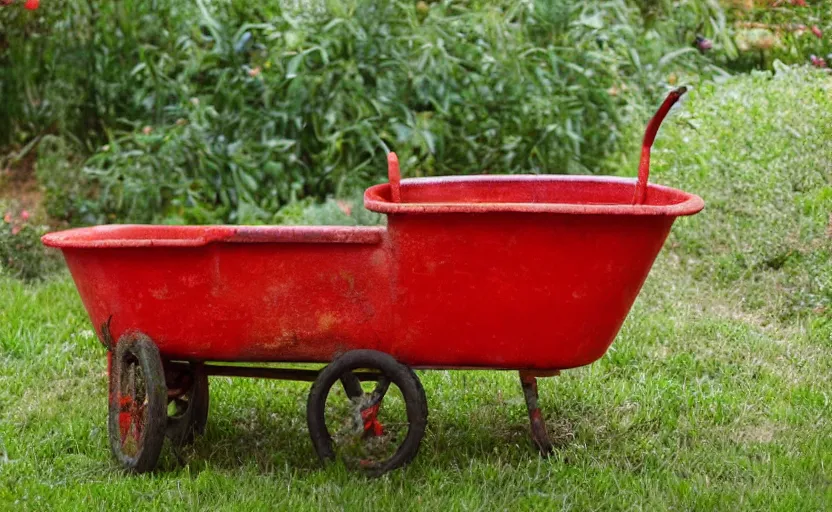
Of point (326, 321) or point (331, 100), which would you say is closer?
point (326, 321)

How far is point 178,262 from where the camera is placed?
9.50ft

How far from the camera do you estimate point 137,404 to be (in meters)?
3.08

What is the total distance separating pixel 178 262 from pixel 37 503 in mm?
714

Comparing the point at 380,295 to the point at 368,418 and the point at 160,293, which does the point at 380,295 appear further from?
the point at 160,293

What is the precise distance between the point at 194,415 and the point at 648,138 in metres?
1.58

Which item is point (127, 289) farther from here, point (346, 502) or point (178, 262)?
point (346, 502)

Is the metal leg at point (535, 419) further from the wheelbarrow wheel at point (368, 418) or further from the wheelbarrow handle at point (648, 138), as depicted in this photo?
the wheelbarrow handle at point (648, 138)

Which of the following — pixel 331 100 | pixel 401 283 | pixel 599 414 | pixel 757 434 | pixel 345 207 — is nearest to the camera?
pixel 401 283

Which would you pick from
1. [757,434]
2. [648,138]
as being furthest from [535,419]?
[648,138]

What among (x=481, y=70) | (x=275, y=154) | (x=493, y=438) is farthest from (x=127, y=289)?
(x=481, y=70)

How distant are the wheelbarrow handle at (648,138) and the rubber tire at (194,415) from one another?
1.37 metres

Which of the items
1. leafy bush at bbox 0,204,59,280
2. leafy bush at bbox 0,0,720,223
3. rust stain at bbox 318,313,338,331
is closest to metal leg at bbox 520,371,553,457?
rust stain at bbox 318,313,338,331

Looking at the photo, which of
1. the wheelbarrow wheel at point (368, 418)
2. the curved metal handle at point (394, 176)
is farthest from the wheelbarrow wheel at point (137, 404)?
the curved metal handle at point (394, 176)

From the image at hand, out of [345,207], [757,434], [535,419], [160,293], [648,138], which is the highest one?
[648,138]
